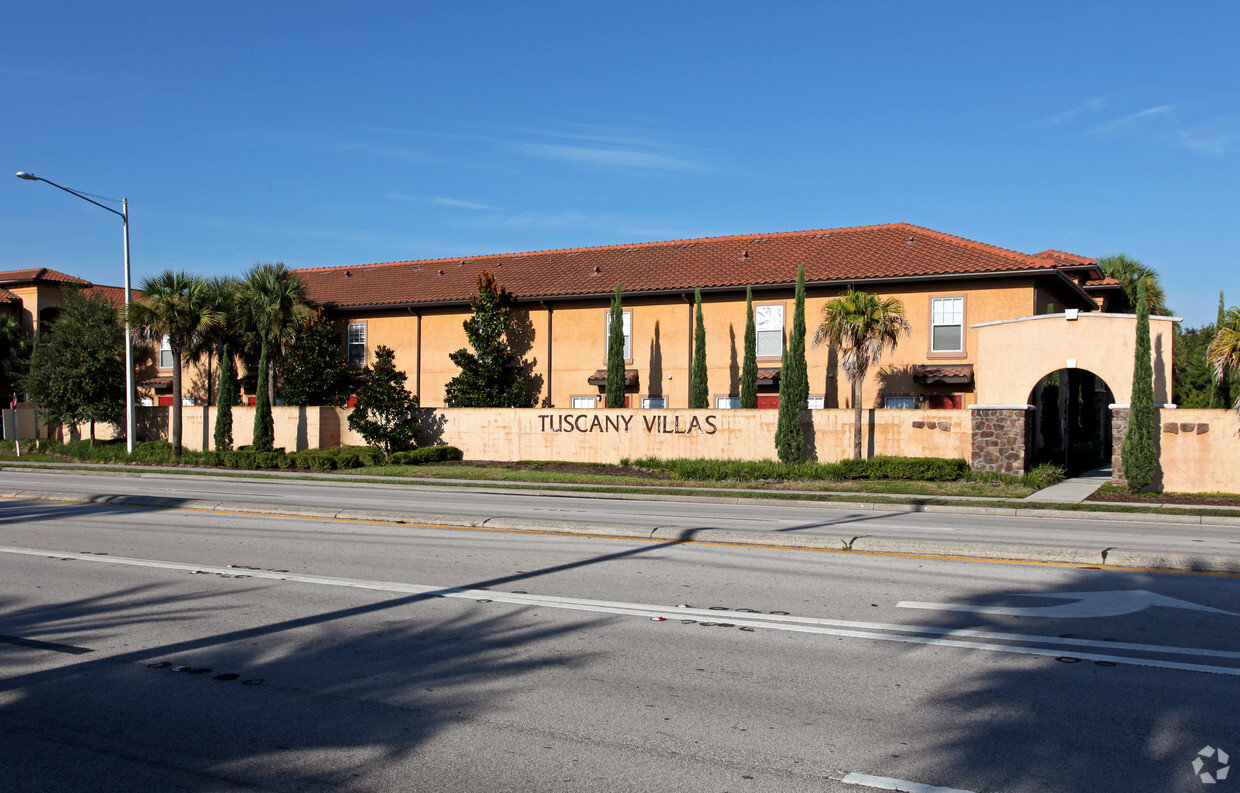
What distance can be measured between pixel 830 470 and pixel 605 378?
38.1ft

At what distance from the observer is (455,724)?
232 inches

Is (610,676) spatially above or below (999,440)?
below

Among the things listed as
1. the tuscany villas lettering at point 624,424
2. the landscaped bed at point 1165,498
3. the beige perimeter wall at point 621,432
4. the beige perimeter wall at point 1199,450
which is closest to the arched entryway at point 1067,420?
the beige perimeter wall at point 1199,450

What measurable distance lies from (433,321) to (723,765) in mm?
35863

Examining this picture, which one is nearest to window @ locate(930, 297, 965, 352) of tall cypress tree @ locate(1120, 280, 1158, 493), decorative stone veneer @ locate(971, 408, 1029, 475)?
decorative stone veneer @ locate(971, 408, 1029, 475)

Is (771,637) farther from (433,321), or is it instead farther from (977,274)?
(433,321)

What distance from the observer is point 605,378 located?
36.3 m

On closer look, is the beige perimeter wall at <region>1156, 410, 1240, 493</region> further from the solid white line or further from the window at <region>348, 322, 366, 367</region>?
the window at <region>348, 322, 366, 367</region>

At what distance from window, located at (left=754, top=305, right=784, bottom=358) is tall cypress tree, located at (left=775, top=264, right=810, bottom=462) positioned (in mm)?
4437

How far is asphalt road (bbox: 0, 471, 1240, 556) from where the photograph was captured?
14898 mm

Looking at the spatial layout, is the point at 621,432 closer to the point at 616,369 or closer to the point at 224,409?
the point at 616,369

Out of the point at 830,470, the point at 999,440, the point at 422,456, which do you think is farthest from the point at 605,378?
the point at 999,440

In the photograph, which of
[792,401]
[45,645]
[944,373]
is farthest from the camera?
[944,373]

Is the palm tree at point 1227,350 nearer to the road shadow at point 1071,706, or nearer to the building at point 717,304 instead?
the building at point 717,304
